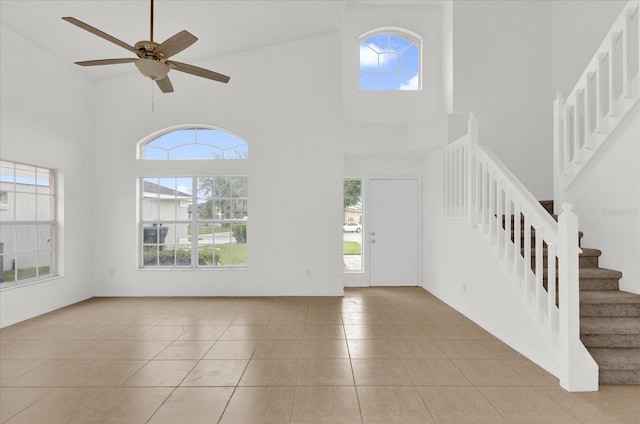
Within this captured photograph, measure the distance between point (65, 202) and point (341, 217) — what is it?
14.3ft

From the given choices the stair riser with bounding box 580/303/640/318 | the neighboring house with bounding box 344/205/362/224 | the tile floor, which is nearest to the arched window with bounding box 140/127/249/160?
the neighboring house with bounding box 344/205/362/224

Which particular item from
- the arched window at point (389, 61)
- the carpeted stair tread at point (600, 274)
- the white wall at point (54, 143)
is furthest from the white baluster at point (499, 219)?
the white wall at point (54, 143)

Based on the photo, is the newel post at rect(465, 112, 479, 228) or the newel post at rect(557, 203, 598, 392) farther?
the newel post at rect(465, 112, 479, 228)

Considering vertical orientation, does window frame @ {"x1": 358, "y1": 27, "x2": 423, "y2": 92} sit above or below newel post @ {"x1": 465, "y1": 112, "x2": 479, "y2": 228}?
above

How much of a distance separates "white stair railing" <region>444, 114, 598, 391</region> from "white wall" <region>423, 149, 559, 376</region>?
169 mm

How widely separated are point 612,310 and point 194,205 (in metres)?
5.97

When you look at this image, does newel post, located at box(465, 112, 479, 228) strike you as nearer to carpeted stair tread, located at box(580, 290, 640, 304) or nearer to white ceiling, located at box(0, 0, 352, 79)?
carpeted stair tread, located at box(580, 290, 640, 304)

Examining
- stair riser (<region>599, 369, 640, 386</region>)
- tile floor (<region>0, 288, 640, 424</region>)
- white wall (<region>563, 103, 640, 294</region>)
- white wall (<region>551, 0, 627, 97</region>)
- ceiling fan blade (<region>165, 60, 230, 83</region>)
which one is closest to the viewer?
tile floor (<region>0, 288, 640, 424</region>)

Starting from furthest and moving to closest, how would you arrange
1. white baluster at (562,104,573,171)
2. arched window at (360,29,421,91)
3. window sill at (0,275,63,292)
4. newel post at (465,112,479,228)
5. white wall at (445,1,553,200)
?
arched window at (360,29,421,91), white wall at (445,1,553,200), window sill at (0,275,63,292), newel post at (465,112,479,228), white baluster at (562,104,573,171)

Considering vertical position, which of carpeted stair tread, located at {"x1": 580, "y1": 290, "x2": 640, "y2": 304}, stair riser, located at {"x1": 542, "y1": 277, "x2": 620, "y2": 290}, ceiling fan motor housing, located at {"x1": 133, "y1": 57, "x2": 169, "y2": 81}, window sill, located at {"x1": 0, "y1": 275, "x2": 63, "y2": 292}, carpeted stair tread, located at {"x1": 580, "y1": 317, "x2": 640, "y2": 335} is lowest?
carpeted stair tread, located at {"x1": 580, "y1": 317, "x2": 640, "y2": 335}

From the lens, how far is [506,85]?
605 cm

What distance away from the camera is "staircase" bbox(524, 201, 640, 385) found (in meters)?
3.06

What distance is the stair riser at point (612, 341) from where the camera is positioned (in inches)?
126

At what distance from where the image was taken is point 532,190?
6020mm
